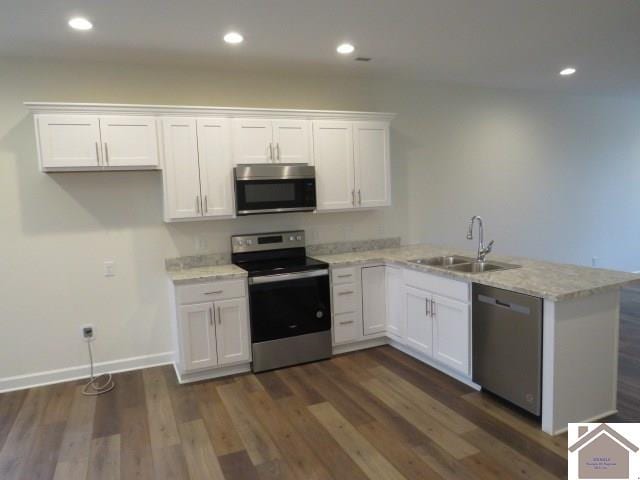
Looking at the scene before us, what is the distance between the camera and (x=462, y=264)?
387 centimetres

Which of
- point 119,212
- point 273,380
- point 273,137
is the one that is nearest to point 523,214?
point 273,137

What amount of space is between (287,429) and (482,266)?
203 centimetres

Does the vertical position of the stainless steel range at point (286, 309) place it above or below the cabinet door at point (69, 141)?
below

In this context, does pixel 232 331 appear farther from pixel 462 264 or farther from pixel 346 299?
pixel 462 264

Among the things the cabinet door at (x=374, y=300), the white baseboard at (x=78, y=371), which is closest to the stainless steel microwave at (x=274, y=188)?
the cabinet door at (x=374, y=300)

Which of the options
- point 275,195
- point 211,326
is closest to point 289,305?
point 211,326

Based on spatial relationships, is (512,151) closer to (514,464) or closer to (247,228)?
(247,228)

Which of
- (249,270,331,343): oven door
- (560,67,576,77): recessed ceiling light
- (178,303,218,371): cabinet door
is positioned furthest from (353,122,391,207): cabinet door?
(560,67,576,77): recessed ceiling light

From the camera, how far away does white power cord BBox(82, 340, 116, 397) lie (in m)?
3.57

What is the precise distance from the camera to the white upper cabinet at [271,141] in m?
3.87

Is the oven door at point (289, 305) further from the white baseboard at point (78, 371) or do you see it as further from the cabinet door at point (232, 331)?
the white baseboard at point (78, 371)

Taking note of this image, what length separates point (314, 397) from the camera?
3357mm

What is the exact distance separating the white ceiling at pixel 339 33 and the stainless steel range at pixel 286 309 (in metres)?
1.71

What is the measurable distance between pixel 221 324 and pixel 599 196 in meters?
5.57
